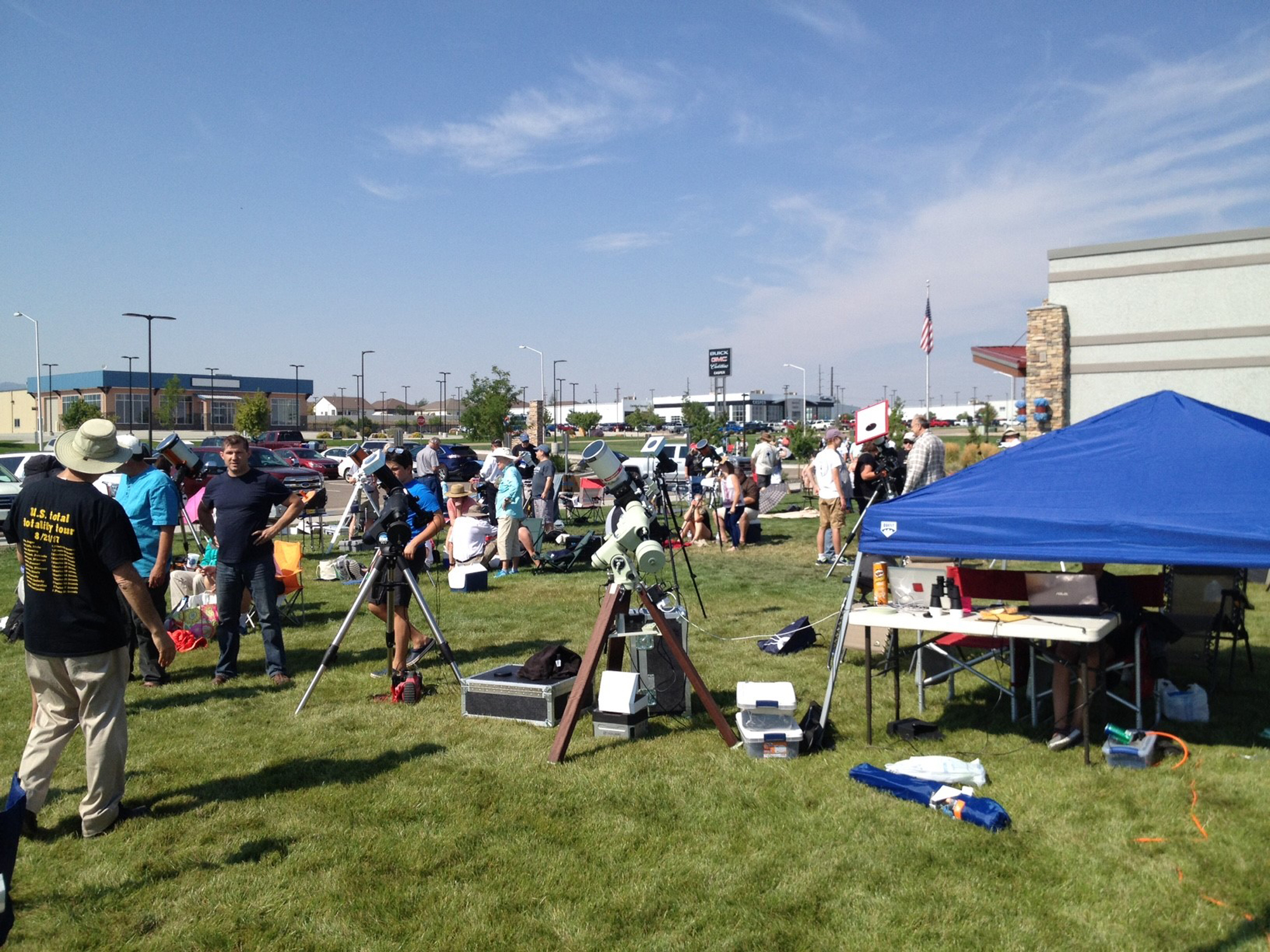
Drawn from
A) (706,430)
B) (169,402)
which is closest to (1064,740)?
(706,430)

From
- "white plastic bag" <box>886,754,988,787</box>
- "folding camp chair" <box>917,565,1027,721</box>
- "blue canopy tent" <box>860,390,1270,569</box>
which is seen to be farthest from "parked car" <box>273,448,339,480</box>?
"white plastic bag" <box>886,754,988,787</box>

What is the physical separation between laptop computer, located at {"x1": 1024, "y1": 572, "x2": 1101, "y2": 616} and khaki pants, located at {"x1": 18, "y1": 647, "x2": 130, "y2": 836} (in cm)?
522

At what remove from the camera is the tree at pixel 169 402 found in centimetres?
6381

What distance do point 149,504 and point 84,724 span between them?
309 centimetres

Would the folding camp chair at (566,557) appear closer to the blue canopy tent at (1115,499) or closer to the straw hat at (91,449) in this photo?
the blue canopy tent at (1115,499)

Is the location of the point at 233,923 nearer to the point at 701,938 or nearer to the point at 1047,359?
the point at 701,938

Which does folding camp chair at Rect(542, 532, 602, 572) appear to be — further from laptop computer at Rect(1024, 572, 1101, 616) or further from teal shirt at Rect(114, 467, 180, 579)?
laptop computer at Rect(1024, 572, 1101, 616)

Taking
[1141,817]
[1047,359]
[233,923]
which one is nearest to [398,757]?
[233,923]

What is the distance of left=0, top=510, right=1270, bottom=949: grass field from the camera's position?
3.75m

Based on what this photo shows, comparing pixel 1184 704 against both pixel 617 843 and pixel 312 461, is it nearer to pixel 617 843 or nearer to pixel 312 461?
pixel 617 843

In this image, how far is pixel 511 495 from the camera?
12.9 metres

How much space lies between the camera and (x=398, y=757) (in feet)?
18.7

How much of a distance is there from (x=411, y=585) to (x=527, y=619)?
3158 millimetres

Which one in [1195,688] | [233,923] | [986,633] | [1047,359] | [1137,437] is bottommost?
[233,923]
